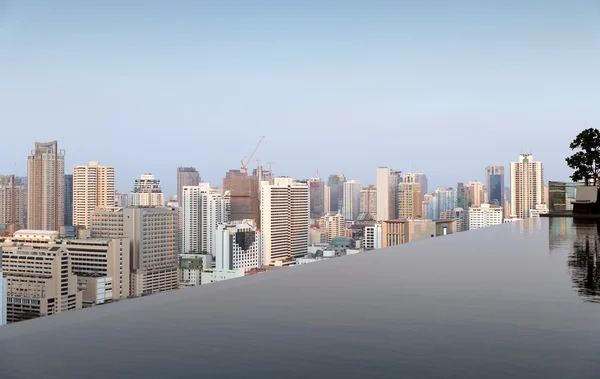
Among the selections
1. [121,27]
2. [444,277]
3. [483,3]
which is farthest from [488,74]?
[444,277]

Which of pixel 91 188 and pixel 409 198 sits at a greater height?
pixel 91 188

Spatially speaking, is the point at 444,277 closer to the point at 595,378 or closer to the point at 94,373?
the point at 595,378

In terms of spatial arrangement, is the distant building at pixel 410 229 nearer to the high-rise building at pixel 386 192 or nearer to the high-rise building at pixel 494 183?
the high-rise building at pixel 494 183

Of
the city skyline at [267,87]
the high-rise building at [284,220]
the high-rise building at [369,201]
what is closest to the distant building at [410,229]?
the city skyline at [267,87]

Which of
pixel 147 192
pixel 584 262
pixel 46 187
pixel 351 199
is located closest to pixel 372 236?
pixel 351 199

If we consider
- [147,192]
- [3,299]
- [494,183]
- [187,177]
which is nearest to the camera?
[3,299]

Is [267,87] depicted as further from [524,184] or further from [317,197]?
[524,184]

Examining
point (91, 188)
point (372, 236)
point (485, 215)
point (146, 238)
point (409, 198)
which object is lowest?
point (372, 236)
